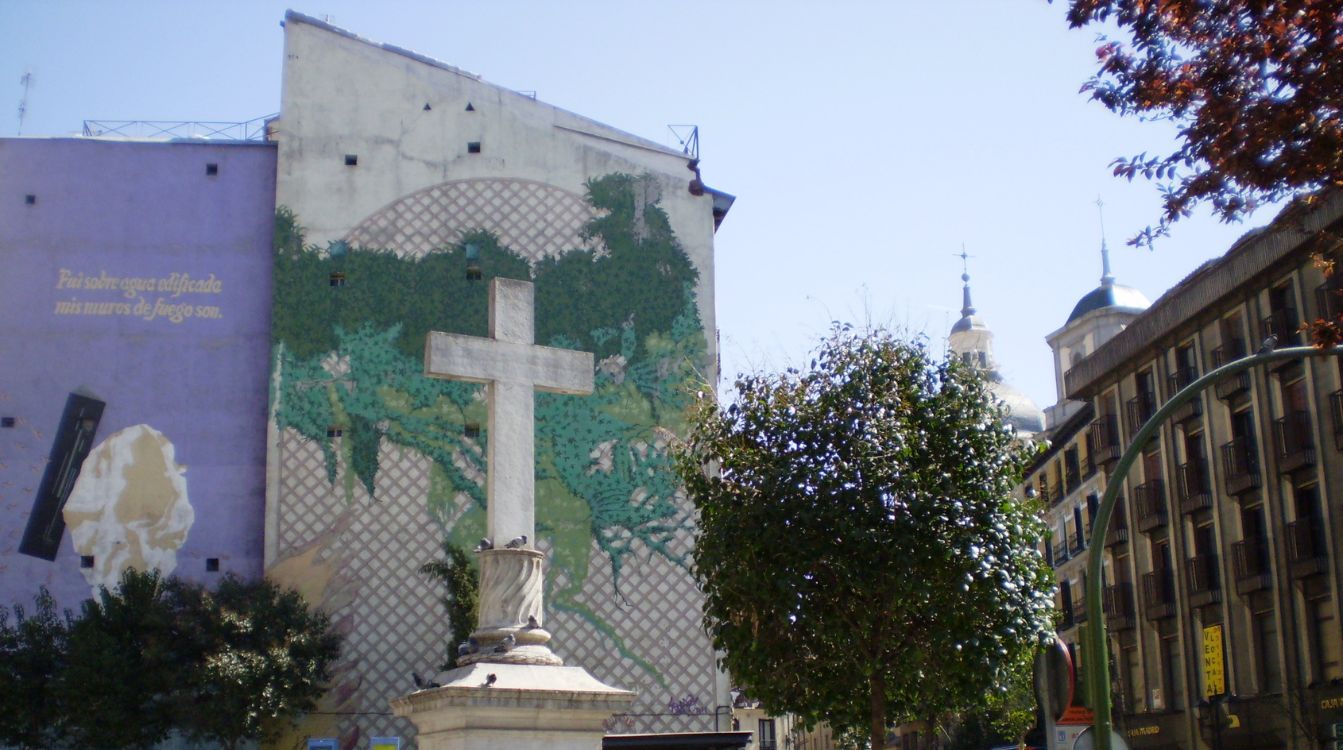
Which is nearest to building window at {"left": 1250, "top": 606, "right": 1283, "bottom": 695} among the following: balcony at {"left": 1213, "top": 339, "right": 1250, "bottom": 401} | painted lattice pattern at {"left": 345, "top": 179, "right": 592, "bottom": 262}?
balcony at {"left": 1213, "top": 339, "right": 1250, "bottom": 401}

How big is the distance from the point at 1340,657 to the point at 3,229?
30.7m

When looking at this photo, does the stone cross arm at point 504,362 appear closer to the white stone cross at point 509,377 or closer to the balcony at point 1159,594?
the white stone cross at point 509,377

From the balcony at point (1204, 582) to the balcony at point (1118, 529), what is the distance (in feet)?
14.9

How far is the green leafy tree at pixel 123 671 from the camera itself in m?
29.2

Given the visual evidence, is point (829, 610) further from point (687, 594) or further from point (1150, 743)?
point (1150, 743)

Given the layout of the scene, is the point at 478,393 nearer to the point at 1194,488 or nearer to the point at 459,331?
the point at 459,331

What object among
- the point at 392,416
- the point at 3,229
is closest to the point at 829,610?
the point at 392,416

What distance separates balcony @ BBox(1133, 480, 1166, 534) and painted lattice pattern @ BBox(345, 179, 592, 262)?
17.0m

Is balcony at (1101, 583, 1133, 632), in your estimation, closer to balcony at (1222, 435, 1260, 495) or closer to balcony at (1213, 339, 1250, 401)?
balcony at (1222, 435, 1260, 495)

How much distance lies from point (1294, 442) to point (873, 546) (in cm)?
1638

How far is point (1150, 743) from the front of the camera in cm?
4047

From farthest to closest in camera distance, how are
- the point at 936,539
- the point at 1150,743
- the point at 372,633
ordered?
the point at 1150,743
the point at 372,633
the point at 936,539

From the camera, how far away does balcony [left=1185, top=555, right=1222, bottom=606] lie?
36406 millimetres

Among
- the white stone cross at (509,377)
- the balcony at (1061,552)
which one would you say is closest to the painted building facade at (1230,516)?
the balcony at (1061,552)
